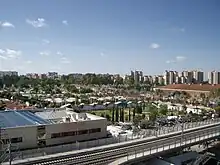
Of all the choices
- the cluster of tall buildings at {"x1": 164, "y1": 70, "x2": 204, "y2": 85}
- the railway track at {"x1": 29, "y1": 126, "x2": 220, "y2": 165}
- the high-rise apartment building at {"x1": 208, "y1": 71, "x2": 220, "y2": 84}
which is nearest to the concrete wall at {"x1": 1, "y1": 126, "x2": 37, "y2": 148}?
the railway track at {"x1": 29, "y1": 126, "x2": 220, "y2": 165}

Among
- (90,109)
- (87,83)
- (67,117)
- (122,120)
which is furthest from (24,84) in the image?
(67,117)

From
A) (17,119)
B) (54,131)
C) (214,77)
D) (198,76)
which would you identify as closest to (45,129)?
(54,131)

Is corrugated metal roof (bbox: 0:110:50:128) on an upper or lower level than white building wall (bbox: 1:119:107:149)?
upper

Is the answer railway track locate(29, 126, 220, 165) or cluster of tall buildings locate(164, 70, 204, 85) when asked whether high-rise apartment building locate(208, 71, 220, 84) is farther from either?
railway track locate(29, 126, 220, 165)

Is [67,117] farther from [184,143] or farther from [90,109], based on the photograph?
[90,109]

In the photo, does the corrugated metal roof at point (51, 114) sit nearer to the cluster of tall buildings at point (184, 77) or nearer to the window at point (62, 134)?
the window at point (62, 134)

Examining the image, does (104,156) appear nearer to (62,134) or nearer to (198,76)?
(62,134)
